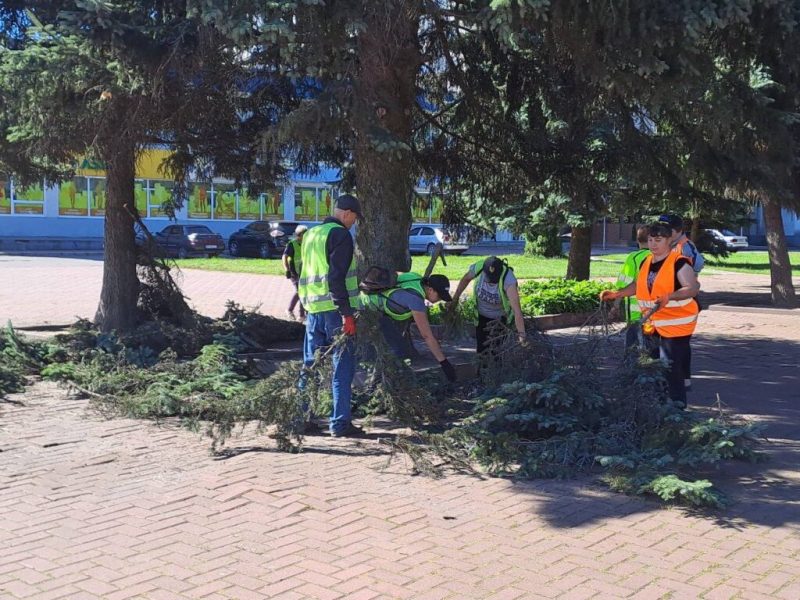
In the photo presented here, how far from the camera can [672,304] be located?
6.98m

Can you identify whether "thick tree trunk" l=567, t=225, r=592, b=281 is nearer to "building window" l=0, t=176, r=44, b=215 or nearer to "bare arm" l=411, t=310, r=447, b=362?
"bare arm" l=411, t=310, r=447, b=362

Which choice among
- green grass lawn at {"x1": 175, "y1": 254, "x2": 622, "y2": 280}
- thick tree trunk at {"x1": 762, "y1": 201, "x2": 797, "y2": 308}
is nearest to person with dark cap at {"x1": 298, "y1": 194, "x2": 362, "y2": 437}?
thick tree trunk at {"x1": 762, "y1": 201, "x2": 797, "y2": 308}

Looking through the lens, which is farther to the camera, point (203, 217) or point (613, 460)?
point (203, 217)

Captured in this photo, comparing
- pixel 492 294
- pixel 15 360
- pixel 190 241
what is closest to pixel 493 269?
pixel 492 294

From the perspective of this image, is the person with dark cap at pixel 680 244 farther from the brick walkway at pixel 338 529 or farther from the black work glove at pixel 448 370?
the black work glove at pixel 448 370

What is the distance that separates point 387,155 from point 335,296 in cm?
225

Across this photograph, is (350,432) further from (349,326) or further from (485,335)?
(485,335)

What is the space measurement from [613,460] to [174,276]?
7.55m

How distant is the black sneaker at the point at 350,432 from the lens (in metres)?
6.69

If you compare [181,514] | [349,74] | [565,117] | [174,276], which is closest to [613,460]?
[181,514]

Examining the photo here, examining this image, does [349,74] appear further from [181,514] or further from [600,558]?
[600,558]

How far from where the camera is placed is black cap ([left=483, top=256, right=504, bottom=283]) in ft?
25.3

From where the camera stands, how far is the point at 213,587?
4.01 meters

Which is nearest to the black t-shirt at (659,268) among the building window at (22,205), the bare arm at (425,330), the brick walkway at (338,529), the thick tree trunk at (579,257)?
the brick walkway at (338,529)
